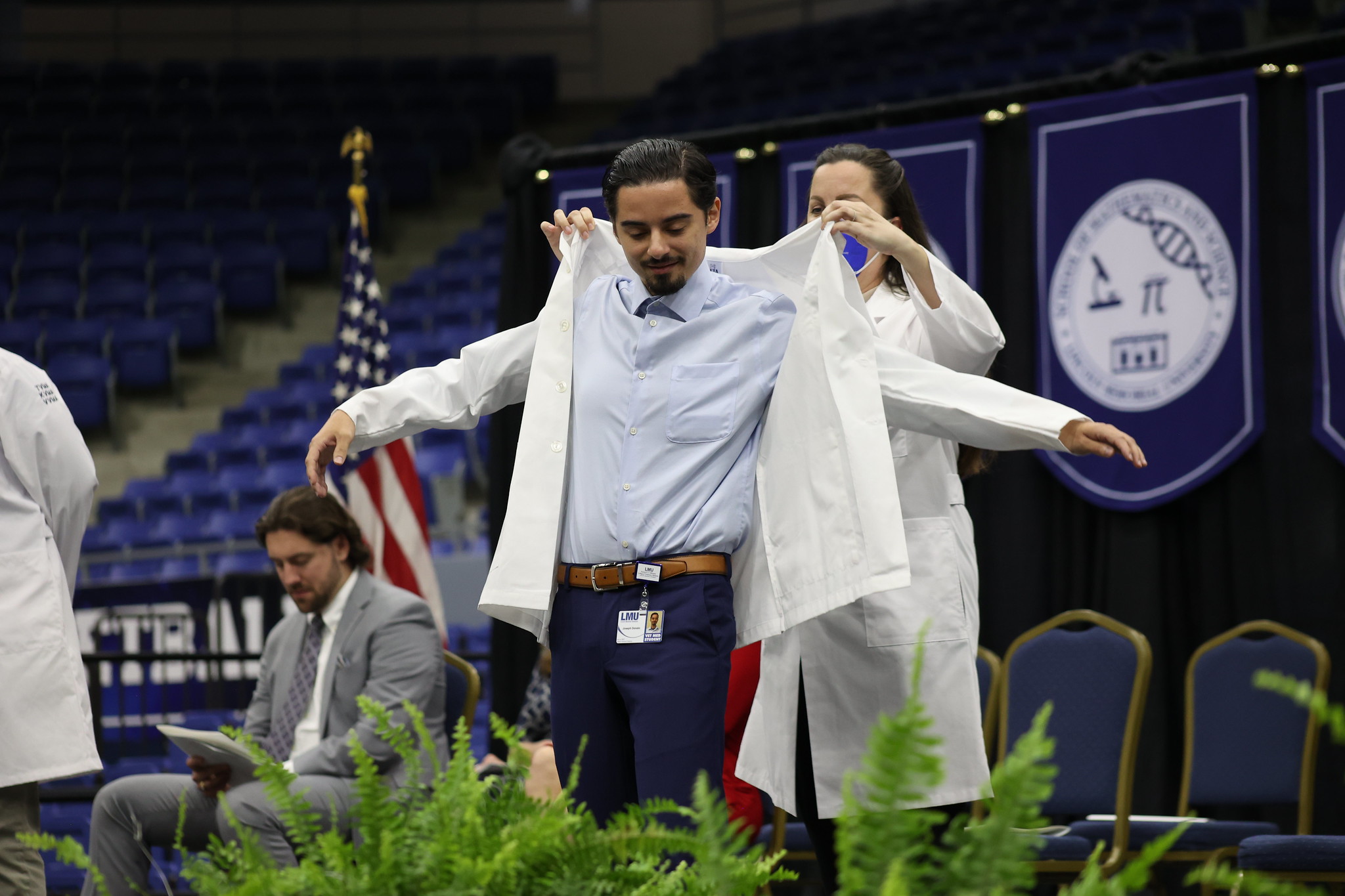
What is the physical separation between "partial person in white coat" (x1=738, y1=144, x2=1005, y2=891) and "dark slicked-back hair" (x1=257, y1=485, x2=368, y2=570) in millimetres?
1486

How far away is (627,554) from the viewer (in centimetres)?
188

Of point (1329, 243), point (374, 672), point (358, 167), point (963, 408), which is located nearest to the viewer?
point (963, 408)

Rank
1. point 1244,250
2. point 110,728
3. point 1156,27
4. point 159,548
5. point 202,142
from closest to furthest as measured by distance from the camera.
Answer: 1. point 1244,250
2. point 110,728
3. point 159,548
4. point 1156,27
5. point 202,142

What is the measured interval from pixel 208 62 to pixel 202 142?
1777 millimetres

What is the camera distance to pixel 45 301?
32.1 ft

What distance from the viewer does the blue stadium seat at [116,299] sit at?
9.90 meters

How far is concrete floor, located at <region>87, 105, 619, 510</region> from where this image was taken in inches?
371

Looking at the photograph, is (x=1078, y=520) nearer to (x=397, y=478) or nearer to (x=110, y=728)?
(x=397, y=478)

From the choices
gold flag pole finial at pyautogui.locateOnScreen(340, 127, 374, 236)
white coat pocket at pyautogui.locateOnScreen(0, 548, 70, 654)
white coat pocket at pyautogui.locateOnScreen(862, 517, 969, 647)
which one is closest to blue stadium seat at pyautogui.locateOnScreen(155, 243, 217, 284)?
gold flag pole finial at pyautogui.locateOnScreen(340, 127, 374, 236)

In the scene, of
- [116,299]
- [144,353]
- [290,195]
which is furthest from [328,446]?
[290,195]

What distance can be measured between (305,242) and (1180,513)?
27.5ft

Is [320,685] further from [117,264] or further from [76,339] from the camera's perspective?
[117,264]

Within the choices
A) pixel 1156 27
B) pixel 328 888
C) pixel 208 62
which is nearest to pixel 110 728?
pixel 328 888

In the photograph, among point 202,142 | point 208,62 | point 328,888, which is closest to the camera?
point 328,888
